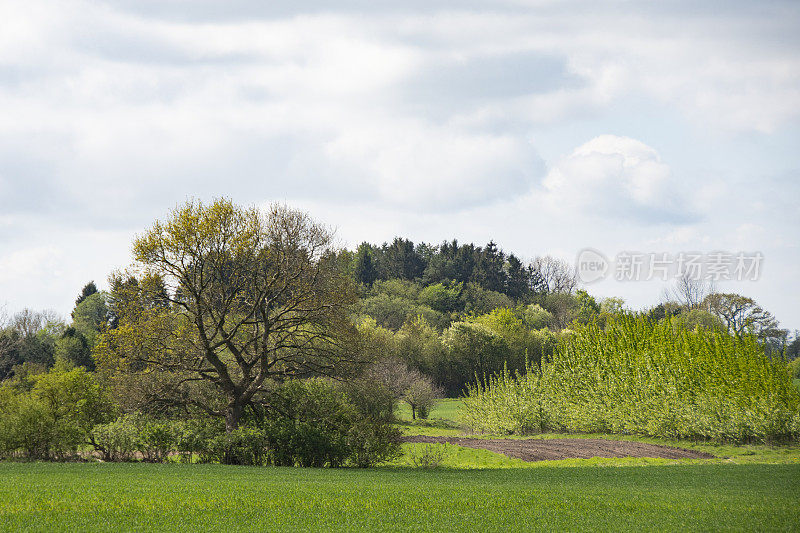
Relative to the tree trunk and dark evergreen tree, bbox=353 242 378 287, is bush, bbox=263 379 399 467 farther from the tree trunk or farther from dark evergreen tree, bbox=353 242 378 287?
dark evergreen tree, bbox=353 242 378 287

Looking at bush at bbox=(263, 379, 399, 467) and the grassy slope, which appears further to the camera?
bush at bbox=(263, 379, 399, 467)

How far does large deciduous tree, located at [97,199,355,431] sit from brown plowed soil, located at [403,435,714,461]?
8.54 meters

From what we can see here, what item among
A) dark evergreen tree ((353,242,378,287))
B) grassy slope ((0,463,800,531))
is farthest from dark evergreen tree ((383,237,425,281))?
grassy slope ((0,463,800,531))

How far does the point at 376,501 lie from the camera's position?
13.5m

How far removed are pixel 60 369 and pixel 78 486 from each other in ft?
38.7

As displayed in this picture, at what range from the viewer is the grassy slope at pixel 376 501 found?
37.3ft

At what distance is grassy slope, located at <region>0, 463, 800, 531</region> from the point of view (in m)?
11.4

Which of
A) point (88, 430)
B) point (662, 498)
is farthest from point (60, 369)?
point (662, 498)

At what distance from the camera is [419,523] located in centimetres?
1164

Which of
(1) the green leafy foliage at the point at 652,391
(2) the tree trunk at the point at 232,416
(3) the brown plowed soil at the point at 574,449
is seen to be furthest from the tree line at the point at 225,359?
(1) the green leafy foliage at the point at 652,391

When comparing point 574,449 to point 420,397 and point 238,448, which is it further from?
point 420,397

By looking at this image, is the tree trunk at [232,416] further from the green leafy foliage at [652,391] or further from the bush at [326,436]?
the green leafy foliage at [652,391]

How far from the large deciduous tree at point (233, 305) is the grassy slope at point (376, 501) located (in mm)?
5004

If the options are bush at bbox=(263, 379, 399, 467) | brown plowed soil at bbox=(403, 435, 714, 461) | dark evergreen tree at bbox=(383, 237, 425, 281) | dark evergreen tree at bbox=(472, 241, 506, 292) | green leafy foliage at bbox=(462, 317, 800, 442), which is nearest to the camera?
bush at bbox=(263, 379, 399, 467)
